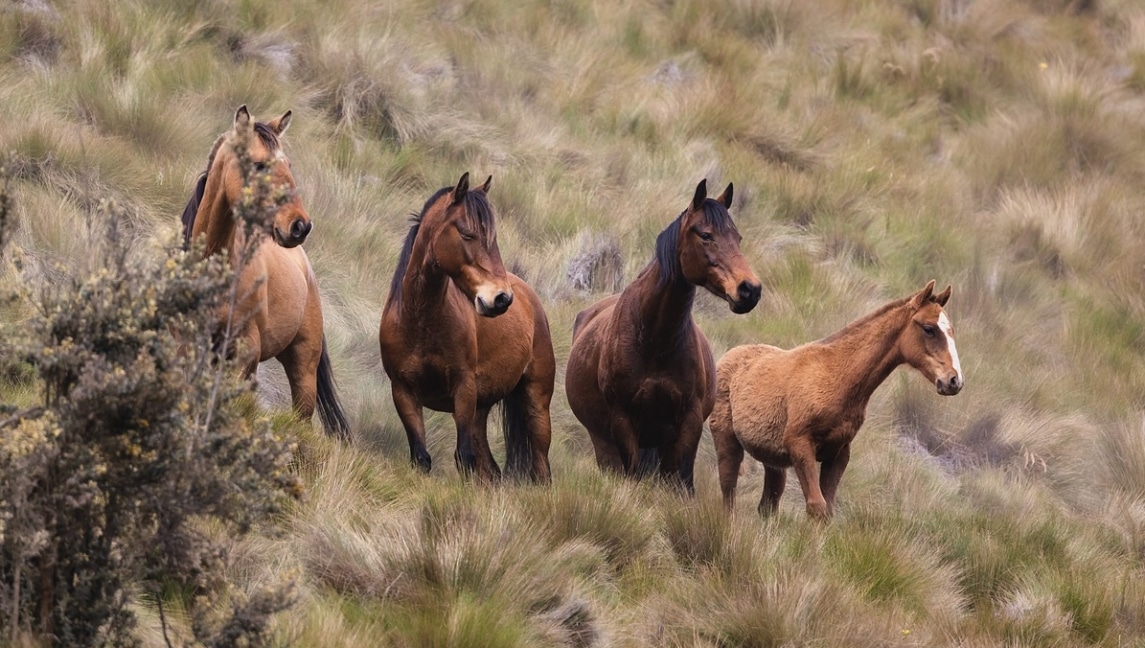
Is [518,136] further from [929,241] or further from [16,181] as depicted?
[16,181]

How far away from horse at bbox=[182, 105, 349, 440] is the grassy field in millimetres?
532

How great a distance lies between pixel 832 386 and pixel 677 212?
240 inches

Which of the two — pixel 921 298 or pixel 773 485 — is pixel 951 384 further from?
pixel 773 485

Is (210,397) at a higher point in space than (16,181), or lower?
higher

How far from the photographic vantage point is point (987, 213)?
1641 cm

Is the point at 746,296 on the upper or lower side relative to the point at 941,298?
upper

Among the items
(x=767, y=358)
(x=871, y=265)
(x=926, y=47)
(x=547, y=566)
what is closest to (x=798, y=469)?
(x=767, y=358)

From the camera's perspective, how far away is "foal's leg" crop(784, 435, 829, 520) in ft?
26.4

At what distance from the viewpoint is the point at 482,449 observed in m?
8.84

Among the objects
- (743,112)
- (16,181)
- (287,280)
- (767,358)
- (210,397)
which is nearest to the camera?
(210,397)

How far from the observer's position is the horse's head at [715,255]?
782 cm

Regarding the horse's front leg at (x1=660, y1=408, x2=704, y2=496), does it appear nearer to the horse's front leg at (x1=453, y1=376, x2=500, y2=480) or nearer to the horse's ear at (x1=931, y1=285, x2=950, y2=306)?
the horse's front leg at (x1=453, y1=376, x2=500, y2=480)

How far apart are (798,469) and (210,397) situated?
421 cm

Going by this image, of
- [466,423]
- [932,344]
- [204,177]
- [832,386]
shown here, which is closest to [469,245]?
[466,423]
